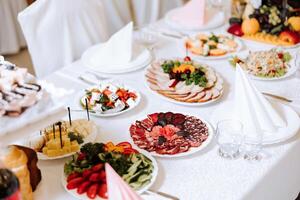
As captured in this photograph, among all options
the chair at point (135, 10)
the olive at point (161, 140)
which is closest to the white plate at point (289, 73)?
the olive at point (161, 140)

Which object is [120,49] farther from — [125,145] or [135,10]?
[135,10]

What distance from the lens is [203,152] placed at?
1.35 m

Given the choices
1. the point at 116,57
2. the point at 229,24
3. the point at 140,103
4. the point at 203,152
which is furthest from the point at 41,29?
the point at 203,152

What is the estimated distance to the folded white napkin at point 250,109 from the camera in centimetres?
140

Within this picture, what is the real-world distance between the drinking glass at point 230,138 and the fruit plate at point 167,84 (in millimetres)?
226

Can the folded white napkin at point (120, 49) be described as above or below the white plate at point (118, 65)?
above

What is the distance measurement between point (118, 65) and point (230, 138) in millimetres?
686

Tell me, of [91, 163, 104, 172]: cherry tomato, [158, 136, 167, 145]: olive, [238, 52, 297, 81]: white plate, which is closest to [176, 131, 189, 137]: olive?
[158, 136, 167, 145]: olive

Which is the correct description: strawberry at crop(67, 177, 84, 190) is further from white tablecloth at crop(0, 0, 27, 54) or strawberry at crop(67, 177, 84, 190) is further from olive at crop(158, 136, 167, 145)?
white tablecloth at crop(0, 0, 27, 54)

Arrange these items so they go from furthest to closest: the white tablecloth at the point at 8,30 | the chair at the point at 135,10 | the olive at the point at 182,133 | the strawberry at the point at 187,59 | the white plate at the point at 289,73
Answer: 1. the white tablecloth at the point at 8,30
2. the chair at the point at 135,10
3. the strawberry at the point at 187,59
4. the white plate at the point at 289,73
5. the olive at the point at 182,133

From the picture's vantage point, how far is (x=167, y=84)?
5.65ft

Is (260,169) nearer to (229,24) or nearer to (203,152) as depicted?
(203,152)

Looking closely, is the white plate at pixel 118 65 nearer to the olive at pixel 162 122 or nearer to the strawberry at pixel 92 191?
the olive at pixel 162 122

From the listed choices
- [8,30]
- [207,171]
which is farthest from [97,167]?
[8,30]
